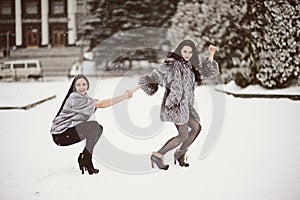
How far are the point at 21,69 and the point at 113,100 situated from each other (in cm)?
61

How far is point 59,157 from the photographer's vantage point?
2383 millimetres

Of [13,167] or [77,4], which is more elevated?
[77,4]

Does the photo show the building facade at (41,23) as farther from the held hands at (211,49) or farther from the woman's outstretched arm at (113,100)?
the held hands at (211,49)

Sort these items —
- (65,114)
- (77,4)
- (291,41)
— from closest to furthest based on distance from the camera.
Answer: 1. (65,114)
2. (77,4)
3. (291,41)

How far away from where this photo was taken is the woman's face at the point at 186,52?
90.3 inches

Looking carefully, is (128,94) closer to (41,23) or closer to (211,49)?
(211,49)

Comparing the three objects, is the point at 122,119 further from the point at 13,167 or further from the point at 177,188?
the point at 13,167

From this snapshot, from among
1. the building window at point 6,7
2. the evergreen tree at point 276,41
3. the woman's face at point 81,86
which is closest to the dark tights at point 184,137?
the woman's face at point 81,86

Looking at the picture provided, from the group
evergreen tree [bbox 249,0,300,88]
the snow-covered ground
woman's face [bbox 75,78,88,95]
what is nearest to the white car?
the snow-covered ground

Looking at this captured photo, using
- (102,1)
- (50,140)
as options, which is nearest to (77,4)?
(102,1)

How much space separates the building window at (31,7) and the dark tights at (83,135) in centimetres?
76

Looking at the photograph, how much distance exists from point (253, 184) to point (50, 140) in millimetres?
1221

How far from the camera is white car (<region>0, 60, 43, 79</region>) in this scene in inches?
93.7

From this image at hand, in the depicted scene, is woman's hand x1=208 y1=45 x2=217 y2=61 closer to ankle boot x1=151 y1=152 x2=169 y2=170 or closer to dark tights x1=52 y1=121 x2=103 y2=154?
ankle boot x1=151 y1=152 x2=169 y2=170
